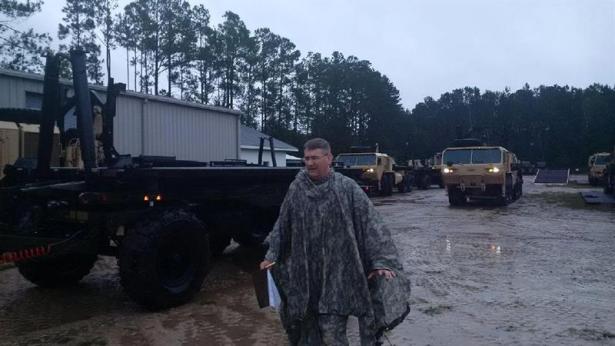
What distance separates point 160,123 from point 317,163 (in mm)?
15128

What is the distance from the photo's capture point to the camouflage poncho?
3338 mm


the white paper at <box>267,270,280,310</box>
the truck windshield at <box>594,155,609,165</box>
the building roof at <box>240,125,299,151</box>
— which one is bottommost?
the white paper at <box>267,270,280,310</box>

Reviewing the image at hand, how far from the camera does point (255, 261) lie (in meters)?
8.86

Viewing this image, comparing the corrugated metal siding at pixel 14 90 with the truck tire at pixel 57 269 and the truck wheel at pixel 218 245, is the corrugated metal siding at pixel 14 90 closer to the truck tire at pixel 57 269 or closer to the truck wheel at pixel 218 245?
the truck wheel at pixel 218 245

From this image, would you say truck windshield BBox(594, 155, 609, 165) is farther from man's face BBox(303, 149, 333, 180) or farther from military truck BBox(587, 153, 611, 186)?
man's face BBox(303, 149, 333, 180)

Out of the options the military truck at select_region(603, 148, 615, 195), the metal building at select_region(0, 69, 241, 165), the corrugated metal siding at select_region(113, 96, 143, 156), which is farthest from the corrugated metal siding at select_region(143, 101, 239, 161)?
the military truck at select_region(603, 148, 615, 195)

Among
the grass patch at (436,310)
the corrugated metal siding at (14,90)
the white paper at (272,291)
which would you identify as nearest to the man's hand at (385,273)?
the white paper at (272,291)

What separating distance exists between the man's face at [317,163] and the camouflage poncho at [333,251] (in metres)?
0.06

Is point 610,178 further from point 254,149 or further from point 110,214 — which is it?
point 110,214

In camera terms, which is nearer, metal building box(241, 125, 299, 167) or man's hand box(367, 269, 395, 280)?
man's hand box(367, 269, 395, 280)

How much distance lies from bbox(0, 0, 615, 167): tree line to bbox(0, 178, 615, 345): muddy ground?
1709 cm

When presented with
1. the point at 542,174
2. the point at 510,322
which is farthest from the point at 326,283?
the point at 542,174

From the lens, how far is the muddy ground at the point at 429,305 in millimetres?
5027

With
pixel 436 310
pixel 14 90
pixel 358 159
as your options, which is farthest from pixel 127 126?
pixel 436 310
